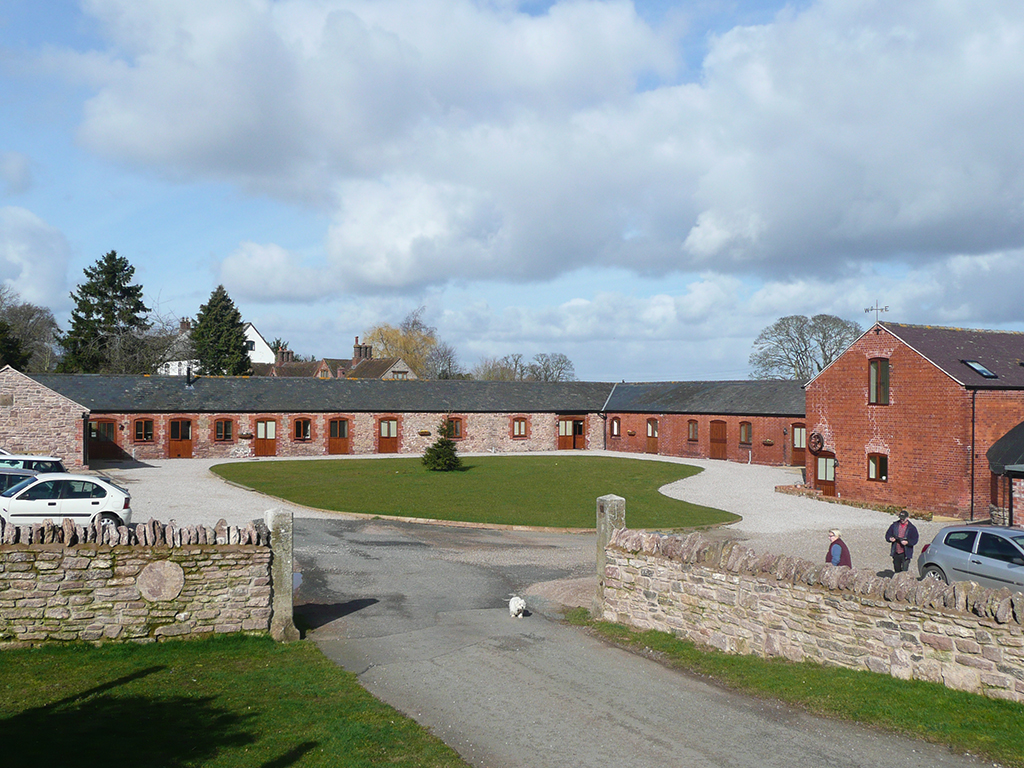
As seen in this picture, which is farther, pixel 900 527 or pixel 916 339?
pixel 916 339

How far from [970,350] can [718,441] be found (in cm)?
1909

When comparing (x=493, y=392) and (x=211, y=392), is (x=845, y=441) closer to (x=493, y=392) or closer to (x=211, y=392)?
(x=493, y=392)

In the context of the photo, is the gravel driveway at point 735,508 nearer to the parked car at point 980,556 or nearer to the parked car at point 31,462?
the parked car at point 31,462

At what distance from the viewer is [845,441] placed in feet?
98.6

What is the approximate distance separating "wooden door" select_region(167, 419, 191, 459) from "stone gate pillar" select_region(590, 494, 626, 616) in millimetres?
35811

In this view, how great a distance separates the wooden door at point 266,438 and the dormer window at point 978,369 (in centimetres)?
3556

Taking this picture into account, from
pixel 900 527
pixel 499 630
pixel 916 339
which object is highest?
pixel 916 339

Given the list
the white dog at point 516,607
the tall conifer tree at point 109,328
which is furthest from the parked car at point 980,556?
the tall conifer tree at point 109,328

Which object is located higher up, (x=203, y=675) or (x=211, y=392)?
(x=211, y=392)

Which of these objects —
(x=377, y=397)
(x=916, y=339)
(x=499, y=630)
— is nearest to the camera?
(x=499, y=630)

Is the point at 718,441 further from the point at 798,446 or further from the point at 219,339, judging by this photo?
the point at 219,339

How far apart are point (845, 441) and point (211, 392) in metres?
34.5

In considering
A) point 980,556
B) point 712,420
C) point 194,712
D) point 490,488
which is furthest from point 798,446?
point 194,712

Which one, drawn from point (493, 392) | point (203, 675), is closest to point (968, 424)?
point (203, 675)
